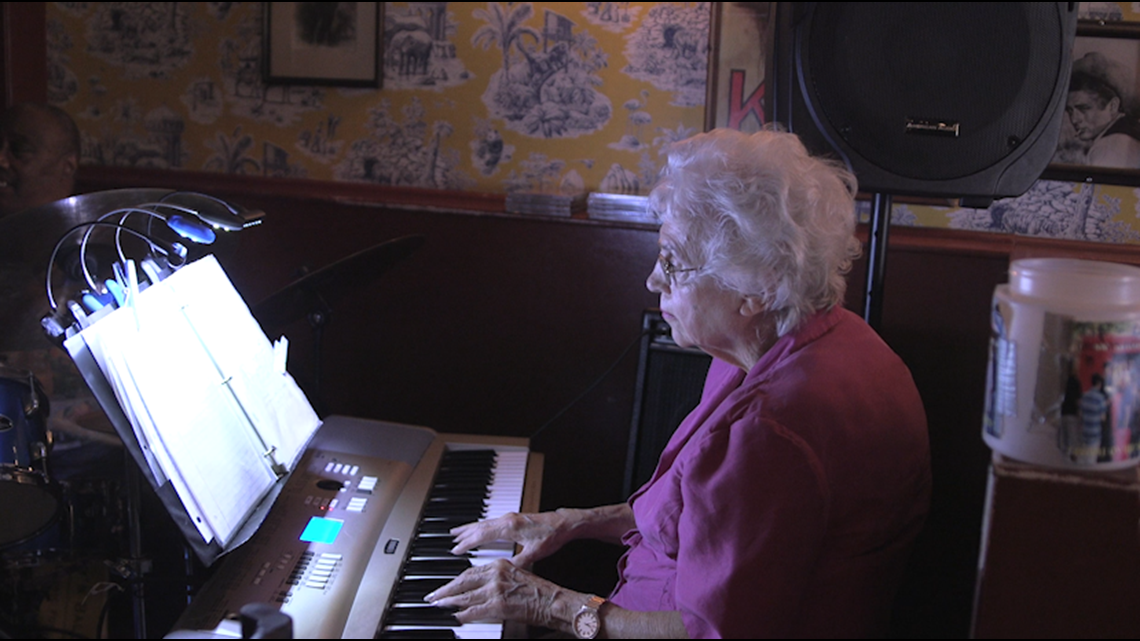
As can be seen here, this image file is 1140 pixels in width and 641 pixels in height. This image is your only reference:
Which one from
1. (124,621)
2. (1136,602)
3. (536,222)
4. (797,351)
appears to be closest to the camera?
(1136,602)

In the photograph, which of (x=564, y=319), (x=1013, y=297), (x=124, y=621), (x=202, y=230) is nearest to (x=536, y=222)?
(x=564, y=319)

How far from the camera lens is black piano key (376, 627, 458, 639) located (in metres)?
1.26

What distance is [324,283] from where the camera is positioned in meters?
1.79

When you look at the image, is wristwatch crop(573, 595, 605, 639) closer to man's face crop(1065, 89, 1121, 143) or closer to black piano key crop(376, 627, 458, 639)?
black piano key crop(376, 627, 458, 639)

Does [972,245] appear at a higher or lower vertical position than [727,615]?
higher

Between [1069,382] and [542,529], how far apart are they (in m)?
1.08

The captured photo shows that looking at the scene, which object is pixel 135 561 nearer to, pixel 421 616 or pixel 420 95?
pixel 421 616

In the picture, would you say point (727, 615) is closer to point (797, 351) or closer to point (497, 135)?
point (797, 351)

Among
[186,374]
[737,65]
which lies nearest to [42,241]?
[186,374]

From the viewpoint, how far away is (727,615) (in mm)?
1075

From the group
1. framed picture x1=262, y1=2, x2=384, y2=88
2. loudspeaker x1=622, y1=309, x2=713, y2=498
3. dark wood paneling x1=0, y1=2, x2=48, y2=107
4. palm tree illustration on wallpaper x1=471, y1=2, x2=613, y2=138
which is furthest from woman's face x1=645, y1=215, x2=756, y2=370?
dark wood paneling x1=0, y1=2, x2=48, y2=107

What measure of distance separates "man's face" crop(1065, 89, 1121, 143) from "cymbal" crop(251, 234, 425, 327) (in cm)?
125

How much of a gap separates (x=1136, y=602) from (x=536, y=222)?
1.73 metres

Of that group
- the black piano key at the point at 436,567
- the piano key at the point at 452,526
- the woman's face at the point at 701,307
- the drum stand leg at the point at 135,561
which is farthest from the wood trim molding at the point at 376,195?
the drum stand leg at the point at 135,561
